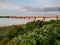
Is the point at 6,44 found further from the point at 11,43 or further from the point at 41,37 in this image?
the point at 41,37

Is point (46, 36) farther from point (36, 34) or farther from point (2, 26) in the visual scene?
point (2, 26)

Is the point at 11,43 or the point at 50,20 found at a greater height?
the point at 50,20

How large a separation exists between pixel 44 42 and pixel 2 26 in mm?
1014

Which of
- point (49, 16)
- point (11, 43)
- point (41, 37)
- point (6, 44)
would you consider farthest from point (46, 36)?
point (49, 16)

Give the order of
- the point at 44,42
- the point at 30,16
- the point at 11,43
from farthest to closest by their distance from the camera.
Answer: the point at 30,16, the point at 11,43, the point at 44,42

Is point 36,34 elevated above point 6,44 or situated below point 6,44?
above

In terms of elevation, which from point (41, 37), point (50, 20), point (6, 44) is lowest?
point (6, 44)

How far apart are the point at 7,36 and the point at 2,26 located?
367 millimetres

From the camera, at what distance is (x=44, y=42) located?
1.82m

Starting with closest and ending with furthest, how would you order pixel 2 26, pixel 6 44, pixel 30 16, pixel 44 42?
pixel 44 42 → pixel 6 44 → pixel 2 26 → pixel 30 16

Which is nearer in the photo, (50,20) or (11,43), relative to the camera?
(11,43)

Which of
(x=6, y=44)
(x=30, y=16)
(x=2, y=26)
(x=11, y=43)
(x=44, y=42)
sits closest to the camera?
(x=44, y=42)

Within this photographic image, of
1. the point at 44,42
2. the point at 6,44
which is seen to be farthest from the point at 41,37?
the point at 6,44

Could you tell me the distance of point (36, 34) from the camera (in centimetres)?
187
